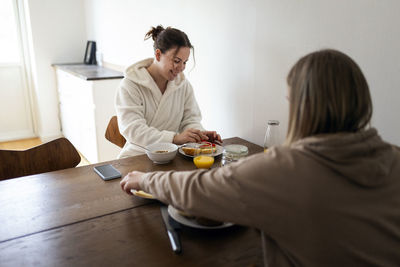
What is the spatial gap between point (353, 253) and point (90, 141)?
114 inches

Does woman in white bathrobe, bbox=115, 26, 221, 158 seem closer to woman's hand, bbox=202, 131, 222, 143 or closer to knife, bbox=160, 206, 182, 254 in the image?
woman's hand, bbox=202, 131, 222, 143

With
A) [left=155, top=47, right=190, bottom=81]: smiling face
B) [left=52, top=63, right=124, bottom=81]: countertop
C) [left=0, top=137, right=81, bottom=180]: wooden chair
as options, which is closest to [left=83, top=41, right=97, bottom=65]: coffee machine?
[left=52, top=63, right=124, bottom=81]: countertop

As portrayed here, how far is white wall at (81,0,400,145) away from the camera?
4.00ft

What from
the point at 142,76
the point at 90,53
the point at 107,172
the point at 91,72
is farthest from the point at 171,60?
the point at 90,53

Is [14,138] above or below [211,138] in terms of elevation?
below

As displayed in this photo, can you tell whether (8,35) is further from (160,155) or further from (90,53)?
(160,155)

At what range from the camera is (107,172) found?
1399 mm

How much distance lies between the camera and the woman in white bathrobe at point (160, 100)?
1744mm

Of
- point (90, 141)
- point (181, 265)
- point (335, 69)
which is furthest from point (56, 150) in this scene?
point (90, 141)

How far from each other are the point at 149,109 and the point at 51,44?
264cm

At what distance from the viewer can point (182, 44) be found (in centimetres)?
175

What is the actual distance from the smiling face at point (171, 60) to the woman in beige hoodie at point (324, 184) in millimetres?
1048

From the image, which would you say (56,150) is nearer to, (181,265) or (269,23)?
(181,265)

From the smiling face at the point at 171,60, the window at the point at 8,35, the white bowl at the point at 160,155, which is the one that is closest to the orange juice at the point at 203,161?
the white bowl at the point at 160,155
